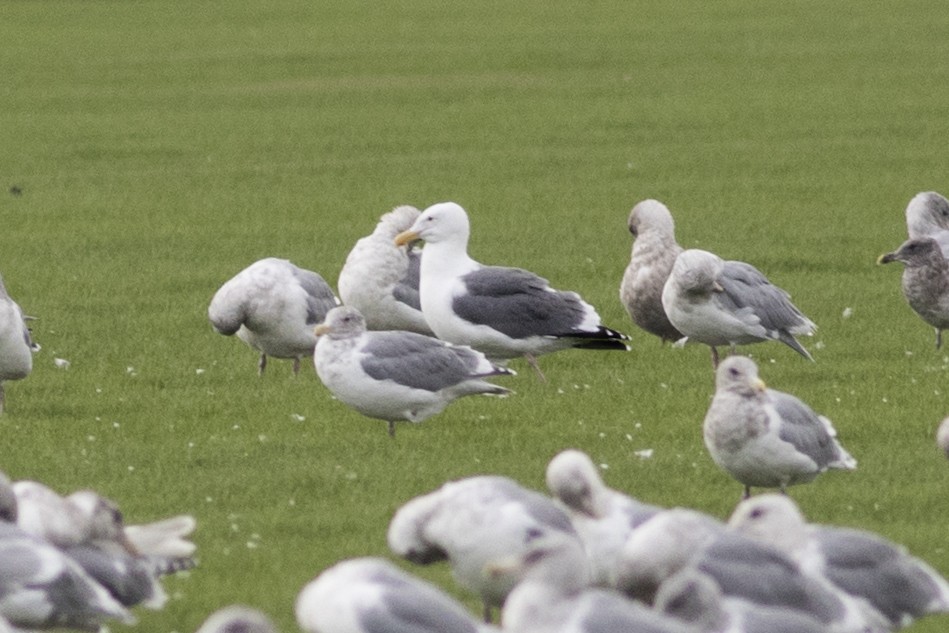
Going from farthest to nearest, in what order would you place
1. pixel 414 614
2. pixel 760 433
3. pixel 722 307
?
pixel 722 307 < pixel 760 433 < pixel 414 614

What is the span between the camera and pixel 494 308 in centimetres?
1390

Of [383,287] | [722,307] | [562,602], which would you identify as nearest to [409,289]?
[383,287]

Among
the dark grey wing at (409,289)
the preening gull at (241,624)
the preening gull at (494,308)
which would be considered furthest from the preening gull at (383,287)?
Result: the preening gull at (241,624)

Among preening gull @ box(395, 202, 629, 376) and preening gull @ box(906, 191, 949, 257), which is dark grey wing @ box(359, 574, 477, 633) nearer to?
preening gull @ box(395, 202, 629, 376)

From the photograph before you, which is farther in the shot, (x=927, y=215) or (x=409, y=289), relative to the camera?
(x=927, y=215)

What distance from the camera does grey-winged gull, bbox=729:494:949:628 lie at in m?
7.61

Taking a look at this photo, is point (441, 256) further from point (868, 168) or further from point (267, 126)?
point (267, 126)

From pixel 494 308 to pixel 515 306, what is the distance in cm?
16

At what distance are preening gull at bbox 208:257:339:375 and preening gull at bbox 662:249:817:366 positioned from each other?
8.06 ft

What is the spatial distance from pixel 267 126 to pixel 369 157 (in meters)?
4.28

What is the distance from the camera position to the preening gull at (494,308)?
45.5 feet

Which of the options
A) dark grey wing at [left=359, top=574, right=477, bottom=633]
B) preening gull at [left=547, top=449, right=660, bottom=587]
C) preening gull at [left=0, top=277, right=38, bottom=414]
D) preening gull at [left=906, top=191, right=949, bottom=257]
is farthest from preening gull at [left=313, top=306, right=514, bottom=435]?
preening gull at [left=906, top=191, right=949, bottom=257]

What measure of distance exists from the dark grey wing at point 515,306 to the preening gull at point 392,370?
148cm

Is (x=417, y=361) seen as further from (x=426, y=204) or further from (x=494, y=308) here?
(x=426, y=204)
